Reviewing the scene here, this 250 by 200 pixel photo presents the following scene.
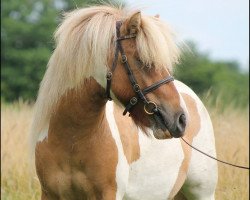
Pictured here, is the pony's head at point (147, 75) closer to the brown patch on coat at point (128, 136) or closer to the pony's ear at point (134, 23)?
the pony's ear at point (134, 23)

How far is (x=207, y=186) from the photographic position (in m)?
5.54

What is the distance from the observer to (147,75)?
142 inches

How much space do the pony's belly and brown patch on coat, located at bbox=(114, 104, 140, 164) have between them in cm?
6

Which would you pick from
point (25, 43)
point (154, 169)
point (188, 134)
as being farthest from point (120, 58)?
point (25, 43)

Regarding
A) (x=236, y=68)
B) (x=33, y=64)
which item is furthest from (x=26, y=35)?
(x=236, y=68)

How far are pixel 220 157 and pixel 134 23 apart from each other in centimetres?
360

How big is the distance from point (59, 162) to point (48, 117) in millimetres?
320

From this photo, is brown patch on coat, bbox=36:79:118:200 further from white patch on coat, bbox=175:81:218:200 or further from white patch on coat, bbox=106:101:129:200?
white patch on coat, bbox=175:81:218:200

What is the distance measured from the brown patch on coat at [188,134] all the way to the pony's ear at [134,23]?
161 cm

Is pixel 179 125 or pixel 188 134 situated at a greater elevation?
pixel 179 125

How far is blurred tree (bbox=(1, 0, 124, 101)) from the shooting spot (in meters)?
33.8

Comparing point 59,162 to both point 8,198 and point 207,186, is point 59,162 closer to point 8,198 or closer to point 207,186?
point 207,186

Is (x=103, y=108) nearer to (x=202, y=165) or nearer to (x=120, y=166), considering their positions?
(x=120, y=166)

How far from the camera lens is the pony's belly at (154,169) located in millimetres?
4523
